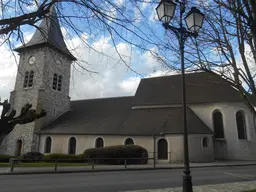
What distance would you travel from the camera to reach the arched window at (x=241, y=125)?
80.7 feet

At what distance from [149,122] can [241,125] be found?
10917 millimetres

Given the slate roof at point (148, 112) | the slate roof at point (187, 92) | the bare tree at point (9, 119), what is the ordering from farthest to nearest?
the slate roof at point (187, 92)
the slate roof at point (148, 112)
the bare tree at point (9, 119)

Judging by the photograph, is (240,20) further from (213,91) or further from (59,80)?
(59,80)

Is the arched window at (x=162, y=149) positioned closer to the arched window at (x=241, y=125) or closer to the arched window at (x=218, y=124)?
the arched window at (x=218, y=124)

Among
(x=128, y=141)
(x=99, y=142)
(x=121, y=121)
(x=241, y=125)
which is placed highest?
(x=121, y=121)

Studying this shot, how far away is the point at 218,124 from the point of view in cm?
2564

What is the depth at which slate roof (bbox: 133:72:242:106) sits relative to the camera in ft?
84.2

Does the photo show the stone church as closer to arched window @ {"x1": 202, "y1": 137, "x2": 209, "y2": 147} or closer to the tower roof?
arched window @ {"x1": 202, "y1": 137, "x2": 209, "y2": 147}

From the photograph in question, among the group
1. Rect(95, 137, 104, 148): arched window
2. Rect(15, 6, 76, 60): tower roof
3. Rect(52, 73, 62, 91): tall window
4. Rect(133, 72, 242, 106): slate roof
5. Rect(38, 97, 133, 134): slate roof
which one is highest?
Rect(52, 73, 62, 91): tall window

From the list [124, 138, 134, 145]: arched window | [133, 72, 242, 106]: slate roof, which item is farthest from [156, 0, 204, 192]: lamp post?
[133, 72, 242, 106]: slate roof

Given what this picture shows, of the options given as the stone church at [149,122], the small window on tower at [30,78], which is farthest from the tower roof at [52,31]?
the small window on tower at [30,78]

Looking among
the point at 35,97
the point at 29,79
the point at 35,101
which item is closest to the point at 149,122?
the point at 35,101

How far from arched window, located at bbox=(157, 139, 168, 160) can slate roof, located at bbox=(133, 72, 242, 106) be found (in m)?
6.19

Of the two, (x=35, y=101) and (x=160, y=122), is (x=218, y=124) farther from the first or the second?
(x=35, y=101)
